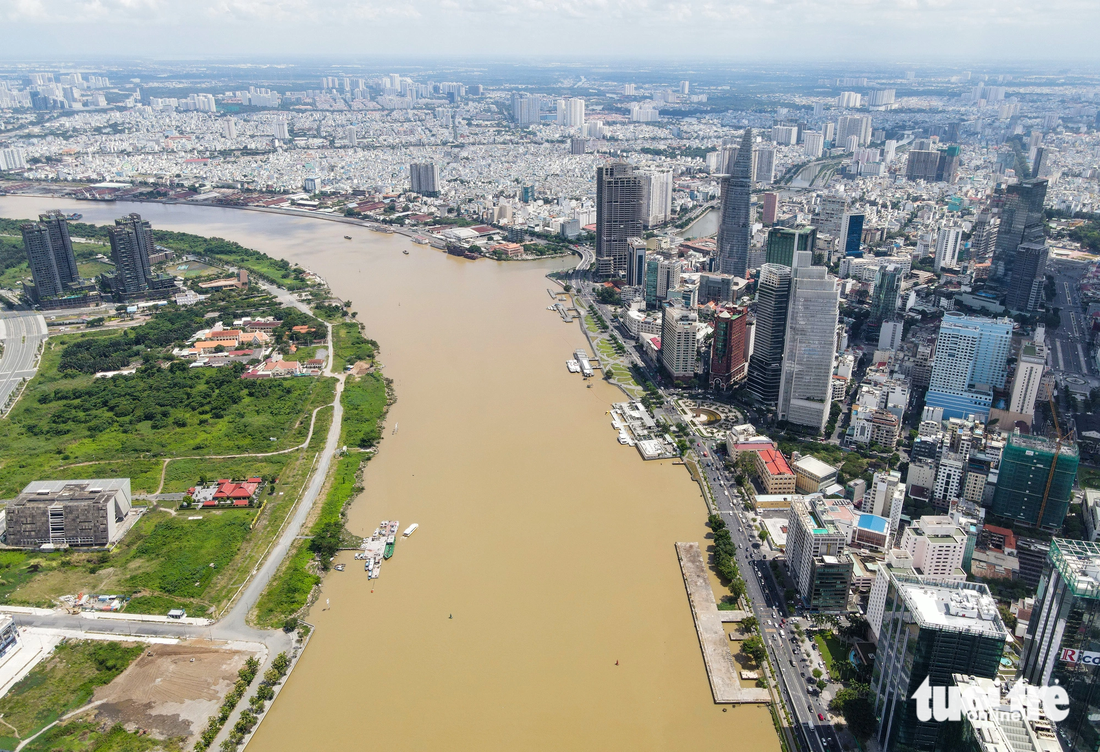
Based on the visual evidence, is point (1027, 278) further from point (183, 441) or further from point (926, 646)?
point (183, 441)

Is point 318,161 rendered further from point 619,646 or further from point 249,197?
point 619,646

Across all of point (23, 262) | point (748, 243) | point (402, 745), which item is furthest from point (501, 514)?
point (23, 262)

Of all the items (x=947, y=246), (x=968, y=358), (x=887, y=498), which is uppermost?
(x=947, y=246)

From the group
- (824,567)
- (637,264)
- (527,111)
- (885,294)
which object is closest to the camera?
(824,567)

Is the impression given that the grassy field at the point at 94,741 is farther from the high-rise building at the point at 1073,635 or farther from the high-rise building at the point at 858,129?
the high-rise building at the point at 858,129

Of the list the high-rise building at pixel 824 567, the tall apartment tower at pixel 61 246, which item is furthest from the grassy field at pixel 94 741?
the tall apartment tower at pixel 61 246

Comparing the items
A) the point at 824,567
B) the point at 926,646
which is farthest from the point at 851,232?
the point at 926,646
